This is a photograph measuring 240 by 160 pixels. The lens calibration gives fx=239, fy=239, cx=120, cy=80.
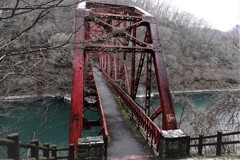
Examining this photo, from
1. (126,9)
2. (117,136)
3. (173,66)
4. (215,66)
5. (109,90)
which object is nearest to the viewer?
(117,136)

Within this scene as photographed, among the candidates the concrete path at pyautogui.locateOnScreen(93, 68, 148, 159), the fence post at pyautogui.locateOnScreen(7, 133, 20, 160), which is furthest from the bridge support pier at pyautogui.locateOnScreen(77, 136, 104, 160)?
the fence post at pyautogui.locateOnScreen(7, 133, 20, 160)

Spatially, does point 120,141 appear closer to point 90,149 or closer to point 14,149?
point 90,149

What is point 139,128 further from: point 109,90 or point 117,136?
point 109,90

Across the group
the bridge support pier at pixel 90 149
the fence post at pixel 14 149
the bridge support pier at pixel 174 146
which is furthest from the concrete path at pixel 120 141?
the fence post at pixel 14 149

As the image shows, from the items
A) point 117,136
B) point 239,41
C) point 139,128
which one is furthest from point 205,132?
point 117,136

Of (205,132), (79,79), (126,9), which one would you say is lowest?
(205,132)

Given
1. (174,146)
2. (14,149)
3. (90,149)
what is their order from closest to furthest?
(14,149) → (90,149) → (174,146)

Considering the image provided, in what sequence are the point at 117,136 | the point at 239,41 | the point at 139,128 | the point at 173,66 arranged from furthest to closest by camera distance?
1. the point at 173,66
2. the point at 239,41
3. the point at 139,128
4. the point at 117,136

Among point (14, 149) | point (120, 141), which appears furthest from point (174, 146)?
point (14, 149)

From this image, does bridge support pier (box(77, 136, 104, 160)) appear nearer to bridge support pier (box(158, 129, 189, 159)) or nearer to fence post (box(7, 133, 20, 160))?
bridge support pier (box(158, 129, 189, 159))

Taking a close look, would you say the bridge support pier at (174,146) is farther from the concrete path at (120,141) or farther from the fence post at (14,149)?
the fence post at (14,149)

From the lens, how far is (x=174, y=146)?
6023 millimetres

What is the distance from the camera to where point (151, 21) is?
882 cm

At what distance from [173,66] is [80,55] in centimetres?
5029
